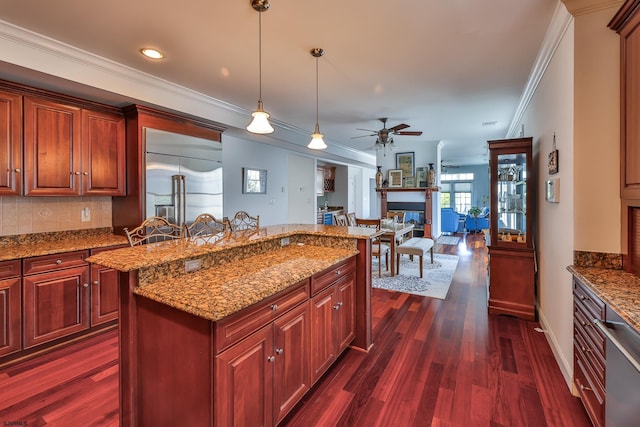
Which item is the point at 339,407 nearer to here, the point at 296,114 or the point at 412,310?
Answer: the point at 412,310

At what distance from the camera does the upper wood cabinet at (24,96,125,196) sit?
2.66 meters

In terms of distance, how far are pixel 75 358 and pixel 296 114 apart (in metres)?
3.82

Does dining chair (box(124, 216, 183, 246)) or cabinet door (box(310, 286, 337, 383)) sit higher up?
dining chair (box(124, 216, 183, 246))

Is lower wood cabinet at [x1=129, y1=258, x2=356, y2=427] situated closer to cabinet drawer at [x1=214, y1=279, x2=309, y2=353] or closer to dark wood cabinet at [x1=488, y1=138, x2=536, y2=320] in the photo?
cabinet drawer at [x1=214, y1=279, x2=309, y2=353]

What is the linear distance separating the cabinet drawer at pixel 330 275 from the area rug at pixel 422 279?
6.54 ft

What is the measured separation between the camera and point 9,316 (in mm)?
2361

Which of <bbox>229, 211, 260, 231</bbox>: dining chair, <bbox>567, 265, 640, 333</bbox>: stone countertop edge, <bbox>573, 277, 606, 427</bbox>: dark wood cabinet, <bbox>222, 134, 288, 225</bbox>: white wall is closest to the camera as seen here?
<bbox>567, 265, 640, 333</bbox>: stone countertop edge

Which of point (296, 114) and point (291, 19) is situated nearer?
point (291, 19)

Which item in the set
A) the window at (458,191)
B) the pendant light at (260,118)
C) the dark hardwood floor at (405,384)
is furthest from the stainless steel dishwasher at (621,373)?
the window at (458,191)

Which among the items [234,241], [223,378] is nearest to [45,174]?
[234,241]

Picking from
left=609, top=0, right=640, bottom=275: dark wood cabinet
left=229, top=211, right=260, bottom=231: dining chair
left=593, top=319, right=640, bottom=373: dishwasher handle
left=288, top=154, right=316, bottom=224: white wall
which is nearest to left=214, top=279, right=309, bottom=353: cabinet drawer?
left=229, top=211, right=260, bottom=231: dining chair

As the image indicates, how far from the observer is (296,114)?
4.58 m

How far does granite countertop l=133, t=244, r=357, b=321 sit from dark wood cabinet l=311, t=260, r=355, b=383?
160 mm

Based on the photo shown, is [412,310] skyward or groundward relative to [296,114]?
groundward
